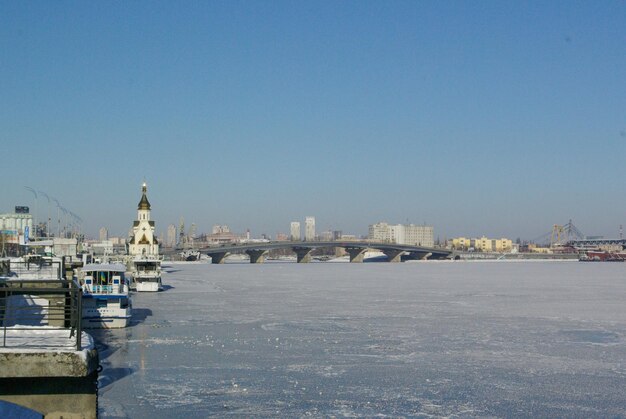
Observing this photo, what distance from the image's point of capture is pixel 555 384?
2302 centimetres

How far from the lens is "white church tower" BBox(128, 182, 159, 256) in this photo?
111750 mm

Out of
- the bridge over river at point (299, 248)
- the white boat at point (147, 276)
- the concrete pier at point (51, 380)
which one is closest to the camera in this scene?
the concrete pier at point (51, 380)

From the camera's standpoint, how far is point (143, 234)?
112375mm

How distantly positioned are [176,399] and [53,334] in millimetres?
10980

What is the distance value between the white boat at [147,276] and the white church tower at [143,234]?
36.5 metres

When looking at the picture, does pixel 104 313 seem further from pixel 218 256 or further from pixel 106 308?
pixel 218 256

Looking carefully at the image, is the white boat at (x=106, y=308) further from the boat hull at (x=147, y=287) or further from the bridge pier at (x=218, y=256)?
the bridge pier at (x=218, y=256)

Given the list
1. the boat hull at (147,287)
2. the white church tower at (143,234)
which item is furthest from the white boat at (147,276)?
the white church tower at (143,234)

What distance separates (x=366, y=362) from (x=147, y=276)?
48.2 metres

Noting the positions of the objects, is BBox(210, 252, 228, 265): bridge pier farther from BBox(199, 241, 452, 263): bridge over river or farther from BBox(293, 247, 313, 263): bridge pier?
BBox(293, 247, 313, 263): bridge pier

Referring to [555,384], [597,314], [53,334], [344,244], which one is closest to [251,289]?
[597,314]

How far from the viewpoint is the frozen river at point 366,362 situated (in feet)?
66.1

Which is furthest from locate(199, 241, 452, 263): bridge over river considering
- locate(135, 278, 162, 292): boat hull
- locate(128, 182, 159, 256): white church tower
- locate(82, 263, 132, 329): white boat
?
locate(82, 263, 132, 329): white boat

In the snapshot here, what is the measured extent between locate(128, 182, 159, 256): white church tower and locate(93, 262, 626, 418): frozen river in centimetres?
6198
